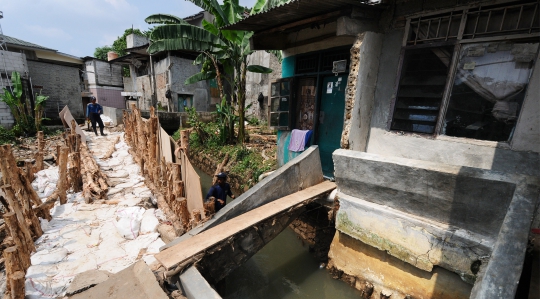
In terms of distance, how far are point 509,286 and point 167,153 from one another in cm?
543

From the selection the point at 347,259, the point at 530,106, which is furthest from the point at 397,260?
the point at 530,106

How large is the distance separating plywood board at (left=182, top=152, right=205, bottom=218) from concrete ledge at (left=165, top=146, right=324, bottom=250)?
15.5 inches

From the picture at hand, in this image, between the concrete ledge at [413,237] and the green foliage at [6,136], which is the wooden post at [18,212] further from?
the green foliage at [6,136]

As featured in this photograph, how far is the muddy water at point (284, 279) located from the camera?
14.3 feet

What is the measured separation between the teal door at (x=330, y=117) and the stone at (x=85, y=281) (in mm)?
4793

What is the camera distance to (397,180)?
3.57m

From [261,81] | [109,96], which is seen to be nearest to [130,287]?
[261,81]

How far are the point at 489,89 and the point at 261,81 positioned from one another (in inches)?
535

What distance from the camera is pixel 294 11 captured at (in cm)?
437

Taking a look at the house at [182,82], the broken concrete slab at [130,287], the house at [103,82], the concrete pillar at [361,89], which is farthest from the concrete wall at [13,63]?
the concrete pillar at [361,89]

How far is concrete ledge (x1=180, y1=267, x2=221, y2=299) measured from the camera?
8.68ft

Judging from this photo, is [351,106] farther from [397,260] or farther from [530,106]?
[397,260]

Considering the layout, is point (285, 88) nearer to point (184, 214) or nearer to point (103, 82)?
point (184, 214)

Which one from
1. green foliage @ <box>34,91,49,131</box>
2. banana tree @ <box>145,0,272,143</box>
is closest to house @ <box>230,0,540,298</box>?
banana tree @ <box>145,0,272,143</box>
